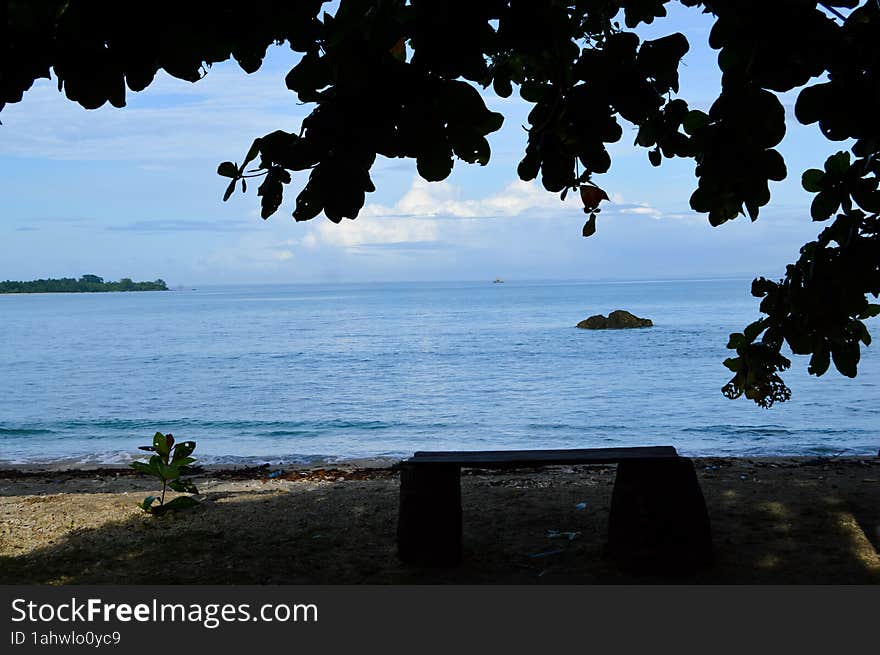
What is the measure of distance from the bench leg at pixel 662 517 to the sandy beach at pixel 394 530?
0.11 meters

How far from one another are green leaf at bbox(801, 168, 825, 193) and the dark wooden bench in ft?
5.94

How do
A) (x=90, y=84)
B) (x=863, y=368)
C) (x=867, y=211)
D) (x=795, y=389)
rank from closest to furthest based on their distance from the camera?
(x=90, y=84) < (x=867, y=211) < (x=795, y=389) < (x=863, y=368)

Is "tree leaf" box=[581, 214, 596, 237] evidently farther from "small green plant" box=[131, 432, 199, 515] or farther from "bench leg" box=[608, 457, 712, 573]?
"small green plant" box=[131, 432, 199, 515]

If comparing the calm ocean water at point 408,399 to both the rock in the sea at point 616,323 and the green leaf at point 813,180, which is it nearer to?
the rock in the sea at point 616,323

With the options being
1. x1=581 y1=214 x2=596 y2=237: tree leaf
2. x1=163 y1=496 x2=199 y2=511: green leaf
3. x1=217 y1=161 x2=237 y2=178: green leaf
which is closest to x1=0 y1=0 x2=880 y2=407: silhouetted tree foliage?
x1=217 y1=161 x2=237 y2=178: green leaf

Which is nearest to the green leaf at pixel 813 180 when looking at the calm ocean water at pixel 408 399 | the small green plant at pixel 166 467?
the small green plant at pixel 166 467

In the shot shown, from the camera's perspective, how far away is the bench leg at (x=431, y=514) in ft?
17.3

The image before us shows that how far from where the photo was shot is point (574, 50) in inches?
187

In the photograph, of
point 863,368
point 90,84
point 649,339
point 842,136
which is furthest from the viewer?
→ point 649,339

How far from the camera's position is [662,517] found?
5.07 metres

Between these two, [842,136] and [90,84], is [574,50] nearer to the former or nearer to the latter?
[842,136]

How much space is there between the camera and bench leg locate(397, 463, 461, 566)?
5258 mm
